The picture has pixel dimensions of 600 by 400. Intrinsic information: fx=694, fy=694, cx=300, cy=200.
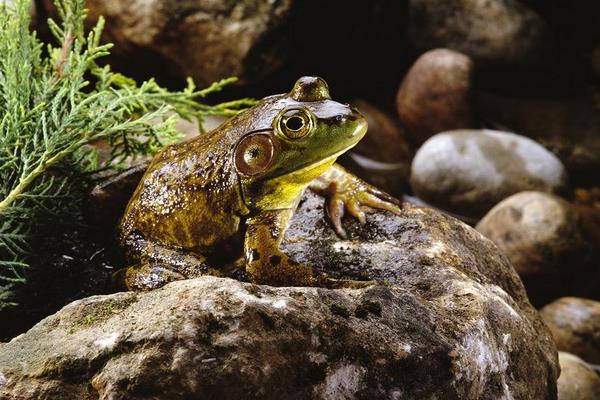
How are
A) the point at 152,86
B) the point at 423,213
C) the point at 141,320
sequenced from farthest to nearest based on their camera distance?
the point at 152,86, the point at 423,213, the point at 141,320

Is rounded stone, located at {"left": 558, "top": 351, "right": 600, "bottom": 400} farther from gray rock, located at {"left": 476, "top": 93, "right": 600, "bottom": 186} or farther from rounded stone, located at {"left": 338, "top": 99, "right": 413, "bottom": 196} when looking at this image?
gray rock, located at {"left": 476, "top": 93, "right": 600, "bottom": 186}

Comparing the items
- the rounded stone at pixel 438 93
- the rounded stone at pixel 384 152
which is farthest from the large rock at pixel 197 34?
the rounded stone at pixel 438 93

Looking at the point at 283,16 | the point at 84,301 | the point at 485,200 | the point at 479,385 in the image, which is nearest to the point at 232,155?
the point at 84,301

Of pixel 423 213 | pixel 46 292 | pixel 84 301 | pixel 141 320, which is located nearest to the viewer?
pixel 141 320

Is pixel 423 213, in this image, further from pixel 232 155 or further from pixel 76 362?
pixel 76 362

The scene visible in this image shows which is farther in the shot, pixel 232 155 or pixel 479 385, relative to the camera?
pixel 232 155

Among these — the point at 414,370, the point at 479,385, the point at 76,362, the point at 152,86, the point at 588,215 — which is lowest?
the point at 588,215

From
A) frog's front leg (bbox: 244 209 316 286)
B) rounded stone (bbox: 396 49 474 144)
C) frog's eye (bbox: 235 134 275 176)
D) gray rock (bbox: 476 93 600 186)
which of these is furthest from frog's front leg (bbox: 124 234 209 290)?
gray rock (bbox: 476 93 600 186)
